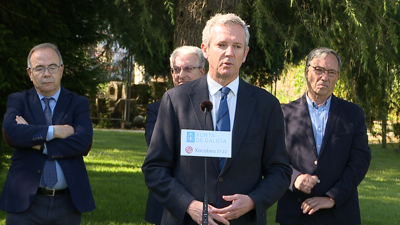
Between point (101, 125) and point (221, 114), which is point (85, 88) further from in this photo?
point (101, 125)

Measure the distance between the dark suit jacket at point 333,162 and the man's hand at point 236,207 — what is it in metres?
1.17

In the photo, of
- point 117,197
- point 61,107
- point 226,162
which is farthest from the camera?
point 117,197

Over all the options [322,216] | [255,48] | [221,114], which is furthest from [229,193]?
[255,48]

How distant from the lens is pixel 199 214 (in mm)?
2418

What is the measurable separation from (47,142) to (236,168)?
66.4 inches

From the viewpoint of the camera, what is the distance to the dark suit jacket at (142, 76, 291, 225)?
8.25 ft

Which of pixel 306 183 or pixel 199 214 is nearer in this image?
pixel 199 214

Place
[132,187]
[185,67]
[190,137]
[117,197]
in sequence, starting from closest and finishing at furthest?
[190,137]
[185,67]
[117,197]
[132,187]

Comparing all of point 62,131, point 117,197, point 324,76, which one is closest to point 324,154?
point 324,76

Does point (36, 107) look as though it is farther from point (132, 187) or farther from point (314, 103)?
point (132, 187)

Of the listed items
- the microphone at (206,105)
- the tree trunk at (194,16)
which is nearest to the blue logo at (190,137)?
the microphone at (206,105)

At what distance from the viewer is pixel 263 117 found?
2641 mm

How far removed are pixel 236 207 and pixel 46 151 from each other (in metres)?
1.78

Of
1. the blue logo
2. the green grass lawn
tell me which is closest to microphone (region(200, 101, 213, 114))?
the blue logo
